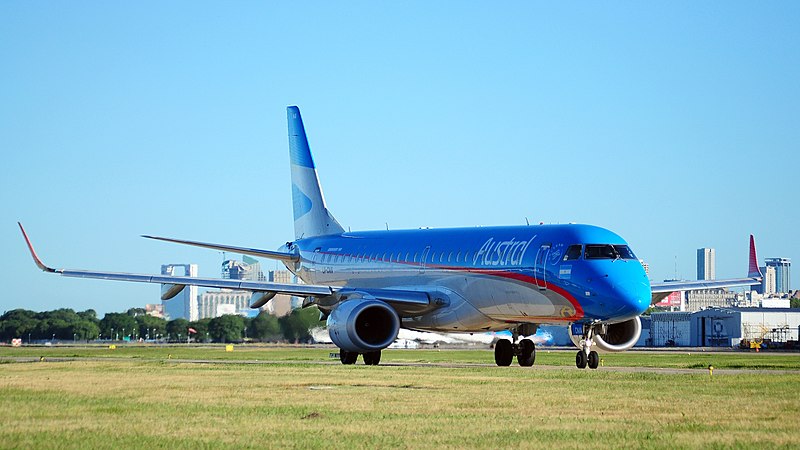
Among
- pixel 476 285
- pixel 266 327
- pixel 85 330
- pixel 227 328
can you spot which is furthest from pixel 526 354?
pixel 85 330

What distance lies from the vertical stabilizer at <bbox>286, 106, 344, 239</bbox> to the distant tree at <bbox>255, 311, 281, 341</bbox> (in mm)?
16706

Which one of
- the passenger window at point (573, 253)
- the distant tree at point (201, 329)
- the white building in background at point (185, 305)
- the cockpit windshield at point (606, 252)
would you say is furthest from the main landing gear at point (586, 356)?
the white building in background at point (185, 305)

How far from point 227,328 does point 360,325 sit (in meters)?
44.5

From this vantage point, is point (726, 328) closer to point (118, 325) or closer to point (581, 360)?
point (118, 325)

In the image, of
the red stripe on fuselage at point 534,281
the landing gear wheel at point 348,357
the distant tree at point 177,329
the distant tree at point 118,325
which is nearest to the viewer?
the red stripe on fuselage at point 534,281

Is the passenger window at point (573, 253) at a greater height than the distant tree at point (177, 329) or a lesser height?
greater

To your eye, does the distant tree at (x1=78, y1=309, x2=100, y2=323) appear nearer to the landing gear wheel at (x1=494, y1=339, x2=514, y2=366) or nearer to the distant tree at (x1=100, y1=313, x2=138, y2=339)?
the distant tree at (x1=100, y1=313, x2=138, y2=339)

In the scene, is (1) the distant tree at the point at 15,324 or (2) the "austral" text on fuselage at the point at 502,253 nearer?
(2) the "austral" text on fuselage at the point at 502,253

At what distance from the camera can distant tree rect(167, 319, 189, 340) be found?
10138 cm

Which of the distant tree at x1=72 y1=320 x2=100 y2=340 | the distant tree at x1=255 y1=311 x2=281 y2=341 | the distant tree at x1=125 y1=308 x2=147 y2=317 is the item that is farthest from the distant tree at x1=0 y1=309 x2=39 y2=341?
the distant tree at x1=255 y1=311 x2=281 y2=341

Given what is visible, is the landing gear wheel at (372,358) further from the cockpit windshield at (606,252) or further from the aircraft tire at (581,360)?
the cockpit windshield at (606,252)

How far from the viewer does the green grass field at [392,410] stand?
16.1 m

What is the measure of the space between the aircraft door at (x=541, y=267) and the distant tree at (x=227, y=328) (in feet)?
146

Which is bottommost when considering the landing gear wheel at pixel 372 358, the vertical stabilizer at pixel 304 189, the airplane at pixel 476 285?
the landing gear wheel at pixel 372 358
